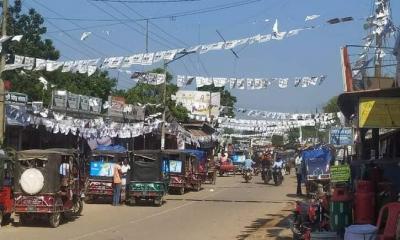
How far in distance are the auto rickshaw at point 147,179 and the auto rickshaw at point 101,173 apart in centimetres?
67

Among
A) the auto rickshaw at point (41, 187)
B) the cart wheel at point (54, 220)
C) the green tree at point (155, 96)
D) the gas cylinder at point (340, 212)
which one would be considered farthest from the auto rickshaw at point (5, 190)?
the green tree at point (155, 96)

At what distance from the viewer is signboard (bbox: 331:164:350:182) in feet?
46.9

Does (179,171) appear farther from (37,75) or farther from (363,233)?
(363,233)

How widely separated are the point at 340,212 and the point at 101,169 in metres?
15.2

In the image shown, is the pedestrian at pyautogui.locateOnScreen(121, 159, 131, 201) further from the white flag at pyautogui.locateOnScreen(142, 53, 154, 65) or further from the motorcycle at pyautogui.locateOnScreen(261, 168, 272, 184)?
the motorcycle at pyautogui.locateOnScreen(261, 168, 272, 184)

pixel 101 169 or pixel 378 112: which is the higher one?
pixel 378 112

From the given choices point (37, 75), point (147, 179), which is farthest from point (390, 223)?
point (37, 75)

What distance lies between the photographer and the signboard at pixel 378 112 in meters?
12.4

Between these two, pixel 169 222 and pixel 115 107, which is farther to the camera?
pixel 115 107

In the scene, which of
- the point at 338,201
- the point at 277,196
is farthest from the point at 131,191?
the point at 338,201

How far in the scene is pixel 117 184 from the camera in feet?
78.4

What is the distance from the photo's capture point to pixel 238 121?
61.3 m

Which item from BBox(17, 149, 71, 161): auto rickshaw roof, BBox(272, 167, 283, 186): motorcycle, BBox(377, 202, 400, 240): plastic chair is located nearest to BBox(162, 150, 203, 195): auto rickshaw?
BBox(272, 167, 283, 186): motorcycle

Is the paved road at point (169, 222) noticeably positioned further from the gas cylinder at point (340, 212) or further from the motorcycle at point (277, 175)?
the motorcycle at point (277, 175)
